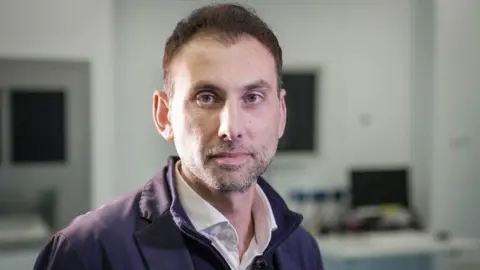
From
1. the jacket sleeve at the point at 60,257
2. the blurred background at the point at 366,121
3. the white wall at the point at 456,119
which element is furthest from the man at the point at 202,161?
the white wall at the point at 456,119

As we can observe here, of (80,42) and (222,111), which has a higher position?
(80,42)

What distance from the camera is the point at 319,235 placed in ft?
13.8

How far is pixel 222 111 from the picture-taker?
3.32ft

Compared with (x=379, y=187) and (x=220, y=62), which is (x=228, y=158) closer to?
(x=220, y=62)

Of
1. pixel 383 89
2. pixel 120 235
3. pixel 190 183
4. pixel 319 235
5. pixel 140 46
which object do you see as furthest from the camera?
pixel 383 89

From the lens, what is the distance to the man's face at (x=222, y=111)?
3.31 feet

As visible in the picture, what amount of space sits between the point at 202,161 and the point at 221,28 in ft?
0.76

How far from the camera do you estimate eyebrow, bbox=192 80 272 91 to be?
1008mm

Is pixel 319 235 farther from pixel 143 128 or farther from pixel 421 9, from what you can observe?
pixel 421 9

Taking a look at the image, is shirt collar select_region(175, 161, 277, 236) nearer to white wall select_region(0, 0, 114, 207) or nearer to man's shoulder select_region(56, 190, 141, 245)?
man's shoulder select_region(56, 190, 141, 245)

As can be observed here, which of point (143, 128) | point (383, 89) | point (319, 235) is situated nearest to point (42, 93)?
point (143, 128)

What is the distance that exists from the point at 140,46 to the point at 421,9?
6.77 feet

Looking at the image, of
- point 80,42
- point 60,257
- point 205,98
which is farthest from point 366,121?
point 60,257

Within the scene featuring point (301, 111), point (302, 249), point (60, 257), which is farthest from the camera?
point (301, 111)
